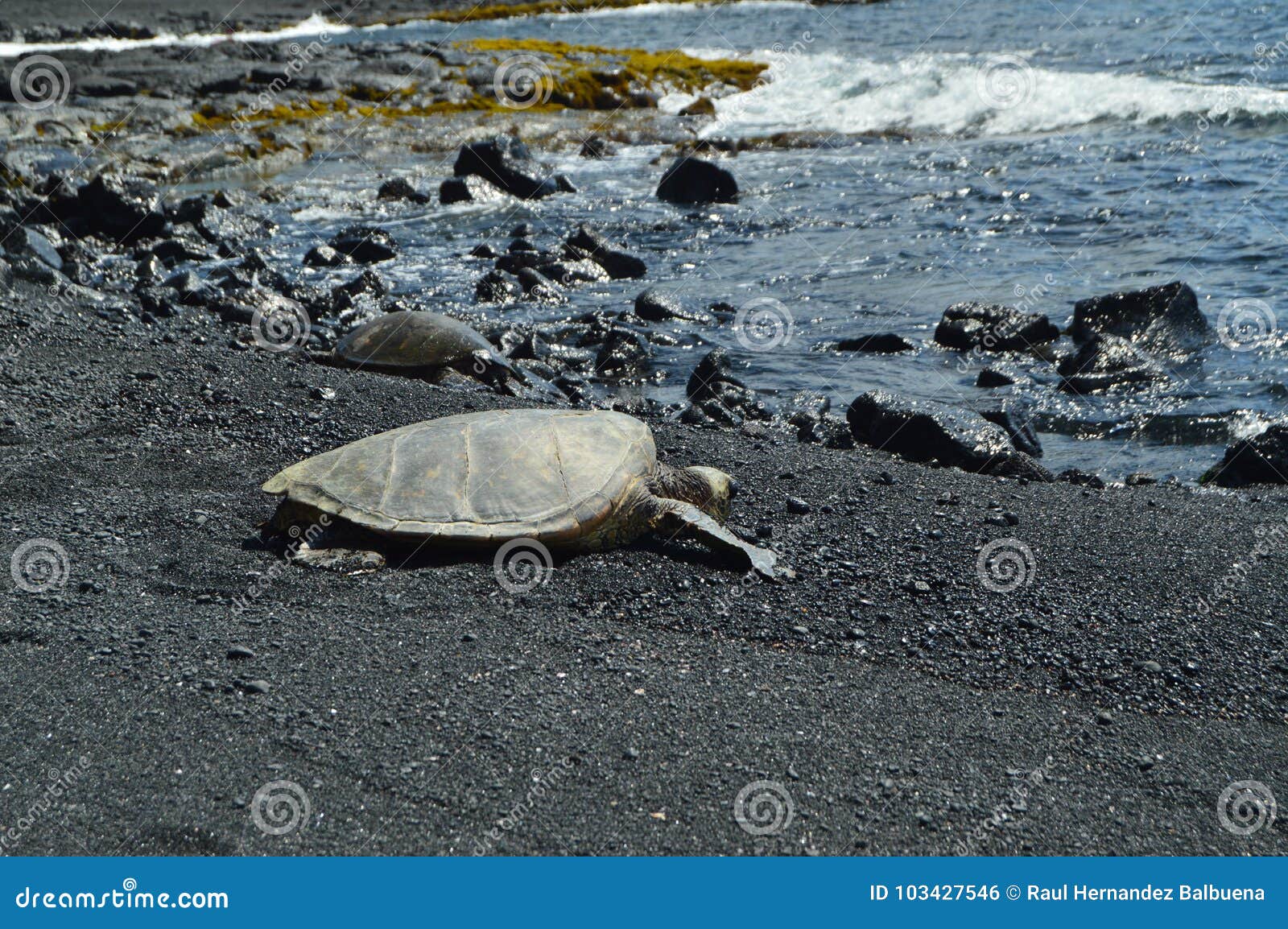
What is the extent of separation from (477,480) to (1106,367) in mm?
6310

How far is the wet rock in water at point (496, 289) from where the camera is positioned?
1207 cm

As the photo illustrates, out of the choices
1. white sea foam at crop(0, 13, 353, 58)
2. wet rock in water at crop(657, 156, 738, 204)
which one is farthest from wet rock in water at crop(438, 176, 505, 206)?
white sea foam at crop(0, 13, 353, 58)

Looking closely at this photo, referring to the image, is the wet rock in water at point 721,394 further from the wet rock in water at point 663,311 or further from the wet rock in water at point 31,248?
the wet rock in water at point 31,248

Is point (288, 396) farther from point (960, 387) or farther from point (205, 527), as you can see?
point (960, 387)

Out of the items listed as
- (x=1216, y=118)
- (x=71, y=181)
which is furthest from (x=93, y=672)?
(x=1216, y=118)

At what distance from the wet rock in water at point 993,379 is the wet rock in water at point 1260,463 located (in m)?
2.16

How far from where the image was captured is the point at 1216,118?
1859cm

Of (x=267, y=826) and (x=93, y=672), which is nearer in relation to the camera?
(x=267, y=826)

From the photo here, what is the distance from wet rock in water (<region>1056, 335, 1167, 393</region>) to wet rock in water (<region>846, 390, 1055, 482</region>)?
5.98ft

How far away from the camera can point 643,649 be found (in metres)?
4.51

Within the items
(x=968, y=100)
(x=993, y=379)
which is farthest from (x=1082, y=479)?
(x=968, y=100)

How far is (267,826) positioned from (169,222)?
13.1m

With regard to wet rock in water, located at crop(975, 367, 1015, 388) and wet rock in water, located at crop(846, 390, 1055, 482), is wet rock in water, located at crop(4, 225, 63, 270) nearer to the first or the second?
wet rock in water, located at crop(846, 390, 1055, 482)

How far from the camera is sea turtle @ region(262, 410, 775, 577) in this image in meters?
5.00
